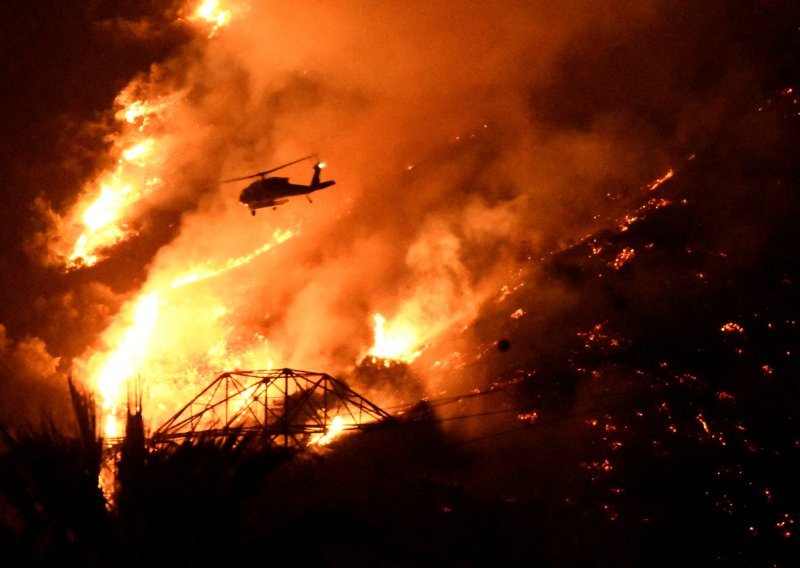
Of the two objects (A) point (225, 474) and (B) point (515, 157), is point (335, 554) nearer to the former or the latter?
(A) point (225, 474)

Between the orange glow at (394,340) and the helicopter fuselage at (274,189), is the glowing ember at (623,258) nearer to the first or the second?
the orange glow at (394,340)

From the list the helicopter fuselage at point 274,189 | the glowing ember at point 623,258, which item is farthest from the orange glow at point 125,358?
the glowing ember at point 623,258

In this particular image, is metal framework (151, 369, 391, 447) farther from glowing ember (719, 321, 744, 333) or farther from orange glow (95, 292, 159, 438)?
glowing ember (719, 321, 744, 333)

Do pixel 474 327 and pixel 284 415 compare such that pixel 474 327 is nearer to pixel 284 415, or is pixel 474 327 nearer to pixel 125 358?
pixel 284 415

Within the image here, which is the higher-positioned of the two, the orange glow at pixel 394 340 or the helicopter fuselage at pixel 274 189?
the helicopter fuselage at pixel 274 189

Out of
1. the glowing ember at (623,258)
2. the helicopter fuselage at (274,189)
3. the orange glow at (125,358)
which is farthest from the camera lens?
the orange glow at (125,358)

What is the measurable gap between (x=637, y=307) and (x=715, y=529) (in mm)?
6081

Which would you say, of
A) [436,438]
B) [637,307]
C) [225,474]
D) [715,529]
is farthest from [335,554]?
[637,307]

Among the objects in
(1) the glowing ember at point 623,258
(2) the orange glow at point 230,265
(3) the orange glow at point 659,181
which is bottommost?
(1) the glowing ember at point 623,258

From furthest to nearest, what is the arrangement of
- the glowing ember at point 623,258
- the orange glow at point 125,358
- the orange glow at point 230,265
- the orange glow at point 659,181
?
the orange glow at point 230,265 → the orange glow at point 125,358 → the orange glow at point 659,181 → the glowing ember at point 623,258

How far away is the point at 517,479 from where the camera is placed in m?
13.4

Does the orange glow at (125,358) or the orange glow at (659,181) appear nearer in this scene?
the orange glow at (659,181)

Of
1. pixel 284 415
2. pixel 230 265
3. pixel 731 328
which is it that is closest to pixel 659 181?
pixel 731 328

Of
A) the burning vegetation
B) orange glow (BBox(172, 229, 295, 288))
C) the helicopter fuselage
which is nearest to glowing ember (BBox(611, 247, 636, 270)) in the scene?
the burning vegetation
